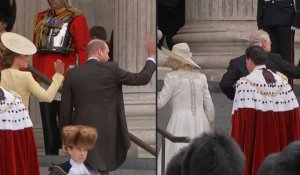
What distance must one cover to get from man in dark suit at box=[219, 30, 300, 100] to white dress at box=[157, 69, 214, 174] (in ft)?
3.46

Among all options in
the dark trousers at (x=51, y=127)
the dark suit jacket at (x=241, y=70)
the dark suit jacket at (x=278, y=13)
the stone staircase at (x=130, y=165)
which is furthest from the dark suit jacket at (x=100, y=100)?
the dark suit jacket at (x=278, y=13)

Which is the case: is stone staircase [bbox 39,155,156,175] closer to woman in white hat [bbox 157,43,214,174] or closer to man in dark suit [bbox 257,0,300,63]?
woman in white hat [bbox 157,43,214,174]

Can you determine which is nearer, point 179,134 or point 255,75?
point 255,75

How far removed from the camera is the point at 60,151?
18109 mm

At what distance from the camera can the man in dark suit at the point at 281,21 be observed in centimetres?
1766

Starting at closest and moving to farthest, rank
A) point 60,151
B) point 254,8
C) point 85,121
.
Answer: point 85,121
point 60,151
point 254,8

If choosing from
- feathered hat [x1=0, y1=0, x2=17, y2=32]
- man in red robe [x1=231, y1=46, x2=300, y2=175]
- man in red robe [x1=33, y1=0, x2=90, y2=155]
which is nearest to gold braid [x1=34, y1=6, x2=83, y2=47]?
man in red robe [x1=33, y1=0, x2=90, y2=155]

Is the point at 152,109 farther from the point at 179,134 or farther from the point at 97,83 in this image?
the point at 97,83

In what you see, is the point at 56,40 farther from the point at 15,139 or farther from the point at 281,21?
the point at 15,139

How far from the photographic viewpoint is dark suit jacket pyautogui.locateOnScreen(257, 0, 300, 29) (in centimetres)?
1766

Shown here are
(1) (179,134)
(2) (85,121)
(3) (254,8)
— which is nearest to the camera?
(2) (85,121)

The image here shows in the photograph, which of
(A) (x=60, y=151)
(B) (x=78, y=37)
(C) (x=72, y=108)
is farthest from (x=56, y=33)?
(C) (x=72, y=108)

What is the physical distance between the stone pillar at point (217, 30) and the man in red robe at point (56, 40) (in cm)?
286

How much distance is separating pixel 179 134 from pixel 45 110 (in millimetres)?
1515
